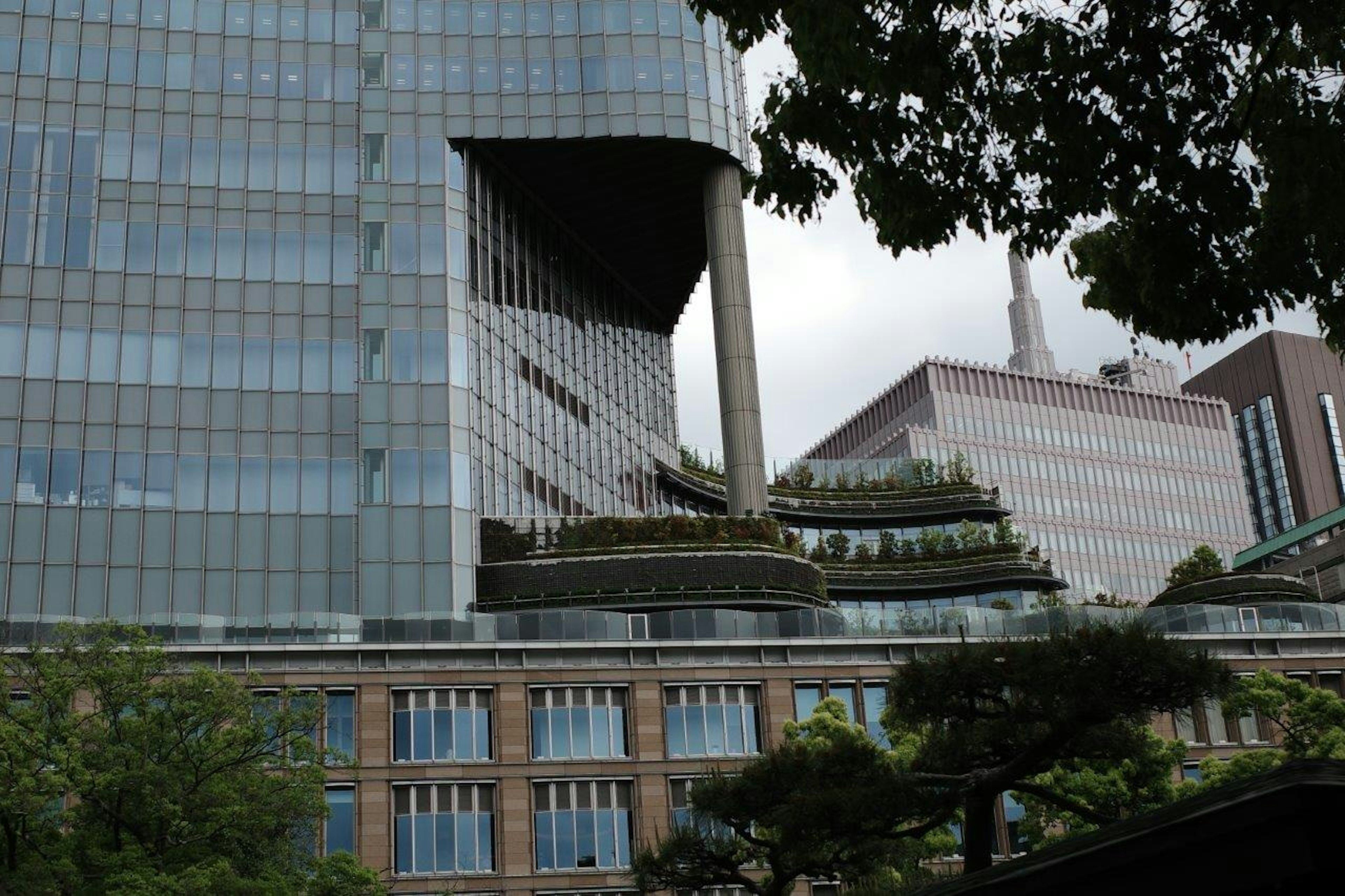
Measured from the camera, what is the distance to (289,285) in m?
69.2

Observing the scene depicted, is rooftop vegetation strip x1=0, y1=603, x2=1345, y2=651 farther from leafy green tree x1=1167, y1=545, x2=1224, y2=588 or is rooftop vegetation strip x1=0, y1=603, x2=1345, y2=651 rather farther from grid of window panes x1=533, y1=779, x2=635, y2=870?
leafy green tree x1=1167, y1=545, x2=1224, y2=588

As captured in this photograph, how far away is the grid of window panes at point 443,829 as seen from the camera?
189 ft

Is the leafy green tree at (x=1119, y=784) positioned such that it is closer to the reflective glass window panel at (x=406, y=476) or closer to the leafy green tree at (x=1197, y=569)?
the reflective glass window panel at (x=406, y=476)

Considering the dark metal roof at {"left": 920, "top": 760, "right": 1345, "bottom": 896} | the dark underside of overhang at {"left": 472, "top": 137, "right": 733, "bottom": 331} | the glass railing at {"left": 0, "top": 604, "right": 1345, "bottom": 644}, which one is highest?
the dark underside of overhang at {"left": 472, "top": 137, "right": 733, "bottom": 331}

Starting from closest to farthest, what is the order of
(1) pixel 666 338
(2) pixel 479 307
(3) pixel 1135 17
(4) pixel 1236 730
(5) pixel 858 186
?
(3) pixel 1135 17
(5) pixel 858 186
(4) pixel 1236 730
(2) pixel 479 307
(1) pixel 666 338

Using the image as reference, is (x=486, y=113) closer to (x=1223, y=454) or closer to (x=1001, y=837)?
(x=1001, y=837)

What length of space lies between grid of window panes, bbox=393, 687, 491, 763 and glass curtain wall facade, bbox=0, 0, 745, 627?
5559 millimetres

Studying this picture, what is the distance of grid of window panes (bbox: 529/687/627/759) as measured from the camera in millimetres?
60219

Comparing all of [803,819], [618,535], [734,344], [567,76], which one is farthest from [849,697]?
[803,819]

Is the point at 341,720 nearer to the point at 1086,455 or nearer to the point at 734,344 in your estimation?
the point at 734,344

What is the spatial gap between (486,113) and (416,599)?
22.8 m

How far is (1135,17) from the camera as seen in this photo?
16047mm

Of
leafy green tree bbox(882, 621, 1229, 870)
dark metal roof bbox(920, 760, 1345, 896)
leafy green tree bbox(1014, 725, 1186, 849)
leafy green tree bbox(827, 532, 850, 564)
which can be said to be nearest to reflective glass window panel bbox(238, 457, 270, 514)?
leafy green tree bbox(827, 532, 850, 564)

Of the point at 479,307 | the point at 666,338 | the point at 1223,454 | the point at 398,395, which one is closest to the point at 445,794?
the point at 398,395
